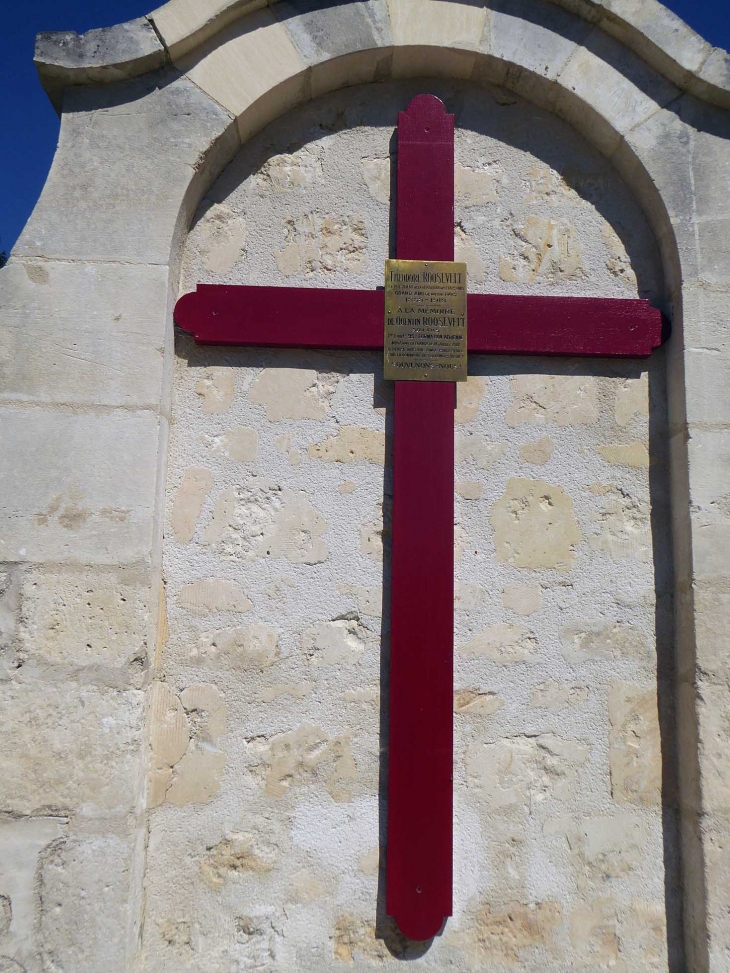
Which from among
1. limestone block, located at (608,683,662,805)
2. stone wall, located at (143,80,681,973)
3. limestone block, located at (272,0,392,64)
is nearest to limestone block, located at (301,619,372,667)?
stone wall, located at (143,80,681,973)

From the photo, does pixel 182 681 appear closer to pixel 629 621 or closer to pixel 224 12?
pixel 629 621

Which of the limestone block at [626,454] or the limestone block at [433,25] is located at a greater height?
the limestone block at [433,25]

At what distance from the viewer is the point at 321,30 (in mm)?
2459

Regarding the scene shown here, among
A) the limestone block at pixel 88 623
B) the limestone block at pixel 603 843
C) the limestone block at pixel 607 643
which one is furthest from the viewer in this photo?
the limestone block at pixel 607 643

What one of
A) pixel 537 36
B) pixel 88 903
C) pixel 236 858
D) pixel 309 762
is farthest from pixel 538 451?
pixel 88 903

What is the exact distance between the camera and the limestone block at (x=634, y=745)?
2.26 metres

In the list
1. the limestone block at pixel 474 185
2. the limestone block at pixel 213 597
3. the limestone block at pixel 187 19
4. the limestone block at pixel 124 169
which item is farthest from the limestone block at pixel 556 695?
the limestone block at pixel 187 19

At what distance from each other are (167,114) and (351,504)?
1.29m

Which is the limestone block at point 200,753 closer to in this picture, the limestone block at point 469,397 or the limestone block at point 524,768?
the limestone block at point 524,768

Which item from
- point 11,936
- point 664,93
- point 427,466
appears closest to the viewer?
point 11,936

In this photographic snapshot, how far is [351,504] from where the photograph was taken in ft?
7.72

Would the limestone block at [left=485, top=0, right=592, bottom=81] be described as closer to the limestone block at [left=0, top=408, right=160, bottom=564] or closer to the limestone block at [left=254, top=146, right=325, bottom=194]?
the limestone block at [left=254, top=146, right=325, bottom=194]

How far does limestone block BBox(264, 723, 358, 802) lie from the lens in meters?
2.22

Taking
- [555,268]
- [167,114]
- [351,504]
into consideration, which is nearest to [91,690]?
[351,504]
